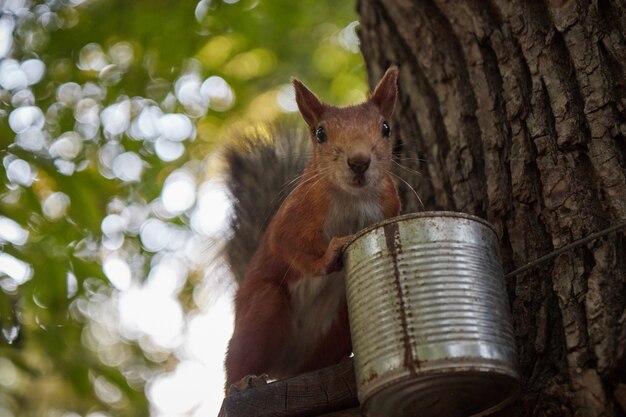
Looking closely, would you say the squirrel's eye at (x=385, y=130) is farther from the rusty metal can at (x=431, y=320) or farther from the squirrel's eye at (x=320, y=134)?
the rusty metal can at (x=431, y=320)

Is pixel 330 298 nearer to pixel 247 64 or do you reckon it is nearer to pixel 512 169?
pixel 512 169

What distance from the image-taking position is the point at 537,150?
8.20ft

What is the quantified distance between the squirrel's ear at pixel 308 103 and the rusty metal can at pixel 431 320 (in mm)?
1074

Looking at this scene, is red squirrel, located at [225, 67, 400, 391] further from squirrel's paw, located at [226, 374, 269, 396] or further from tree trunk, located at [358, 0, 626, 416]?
tree trunk, located at [358, 0, 626, 416]

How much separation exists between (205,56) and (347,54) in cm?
105

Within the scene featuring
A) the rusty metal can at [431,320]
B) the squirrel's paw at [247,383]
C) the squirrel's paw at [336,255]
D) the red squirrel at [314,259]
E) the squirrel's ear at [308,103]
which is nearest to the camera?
the rusty metal can at [431,320]

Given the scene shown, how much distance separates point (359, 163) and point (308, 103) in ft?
1.68

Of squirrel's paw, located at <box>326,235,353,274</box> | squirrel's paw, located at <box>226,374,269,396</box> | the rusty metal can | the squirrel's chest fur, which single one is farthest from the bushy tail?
the rusty metal can

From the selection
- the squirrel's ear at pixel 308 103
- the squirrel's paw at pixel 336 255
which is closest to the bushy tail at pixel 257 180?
the squirrel's ear at pixel 308 103

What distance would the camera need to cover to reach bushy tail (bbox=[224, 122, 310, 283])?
3365 millimetres

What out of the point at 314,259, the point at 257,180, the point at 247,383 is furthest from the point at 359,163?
the point at 257,180

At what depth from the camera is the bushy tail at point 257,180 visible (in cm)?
337

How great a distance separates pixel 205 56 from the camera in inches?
180

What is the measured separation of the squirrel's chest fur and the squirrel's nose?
0.18m
